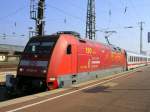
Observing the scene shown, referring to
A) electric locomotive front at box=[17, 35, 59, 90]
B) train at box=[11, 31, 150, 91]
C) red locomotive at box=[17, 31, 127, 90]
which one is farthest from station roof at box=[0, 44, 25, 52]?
electric locomotive front at box=[17, 35, 59, 90]

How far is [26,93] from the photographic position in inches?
671

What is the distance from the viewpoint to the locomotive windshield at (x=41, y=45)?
17234 mm

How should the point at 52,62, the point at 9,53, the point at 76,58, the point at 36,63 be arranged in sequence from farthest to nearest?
the point at 9,53, the point at 76,58, the point at 36,63, the point at 52,62

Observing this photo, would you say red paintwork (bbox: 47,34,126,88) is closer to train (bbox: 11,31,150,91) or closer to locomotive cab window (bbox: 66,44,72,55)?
train (bbox: 11,31,150,91)

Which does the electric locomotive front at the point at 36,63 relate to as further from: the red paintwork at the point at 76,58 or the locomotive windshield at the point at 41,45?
the red paintwork at the point at 76,58

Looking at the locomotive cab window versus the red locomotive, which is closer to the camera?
the red locomotive

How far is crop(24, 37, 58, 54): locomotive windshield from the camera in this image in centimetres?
1723

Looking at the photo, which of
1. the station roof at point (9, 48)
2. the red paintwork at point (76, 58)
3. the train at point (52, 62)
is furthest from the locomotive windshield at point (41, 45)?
the station roof at point (9, 48)

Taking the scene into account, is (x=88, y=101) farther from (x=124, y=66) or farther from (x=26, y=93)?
(x=124, y=66)

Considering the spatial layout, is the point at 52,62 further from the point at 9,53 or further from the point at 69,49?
the point at 9,53

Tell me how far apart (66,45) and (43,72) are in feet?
7.45

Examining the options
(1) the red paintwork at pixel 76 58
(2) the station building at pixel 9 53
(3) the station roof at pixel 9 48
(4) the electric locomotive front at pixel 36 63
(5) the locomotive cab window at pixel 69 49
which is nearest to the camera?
(4) the electric locomotive front at pixel 36 63

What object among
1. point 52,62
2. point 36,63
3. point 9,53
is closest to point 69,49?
point 52,62

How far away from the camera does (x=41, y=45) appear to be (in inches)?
692
